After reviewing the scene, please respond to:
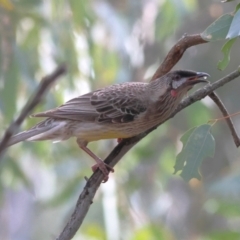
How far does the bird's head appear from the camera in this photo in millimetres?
2934

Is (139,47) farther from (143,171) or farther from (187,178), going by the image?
(187,178)

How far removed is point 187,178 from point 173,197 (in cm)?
392

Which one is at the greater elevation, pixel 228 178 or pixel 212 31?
pixel 212 31

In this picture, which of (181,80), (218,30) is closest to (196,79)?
(181,80)

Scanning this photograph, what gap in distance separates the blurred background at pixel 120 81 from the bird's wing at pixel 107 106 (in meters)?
0.29

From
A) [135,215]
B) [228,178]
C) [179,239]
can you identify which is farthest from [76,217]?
[179,239]

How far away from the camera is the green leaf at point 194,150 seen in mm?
2398

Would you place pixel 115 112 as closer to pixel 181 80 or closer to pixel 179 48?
pixel 181 80

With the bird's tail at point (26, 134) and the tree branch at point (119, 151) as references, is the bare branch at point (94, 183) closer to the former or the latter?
the tree branch at point (119, 151)

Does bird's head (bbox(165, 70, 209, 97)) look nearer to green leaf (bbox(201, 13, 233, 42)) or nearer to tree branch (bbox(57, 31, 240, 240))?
tree branch (bbox(57, 31, 240, 240))

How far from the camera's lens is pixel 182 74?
2.97 metres

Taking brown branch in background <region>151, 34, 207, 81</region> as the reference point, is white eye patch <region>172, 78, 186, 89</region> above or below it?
below

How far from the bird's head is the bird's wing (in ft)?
0.72

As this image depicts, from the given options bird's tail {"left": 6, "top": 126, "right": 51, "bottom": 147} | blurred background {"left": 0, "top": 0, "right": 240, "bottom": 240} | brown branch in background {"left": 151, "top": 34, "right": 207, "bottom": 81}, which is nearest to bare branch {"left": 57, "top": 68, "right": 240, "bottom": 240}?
brown branch in background {"left": 151, "top": 34, "right": 207, "bottom": 81}
